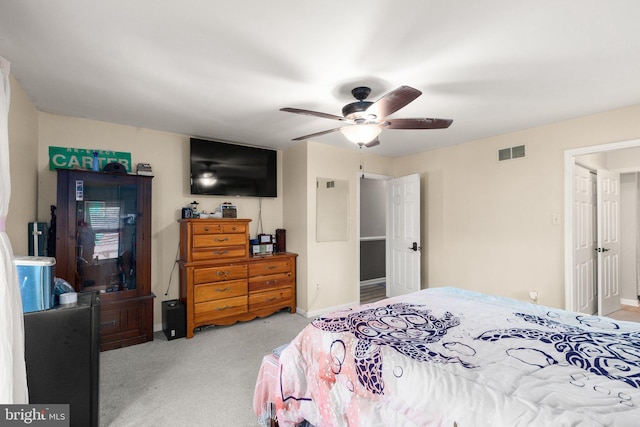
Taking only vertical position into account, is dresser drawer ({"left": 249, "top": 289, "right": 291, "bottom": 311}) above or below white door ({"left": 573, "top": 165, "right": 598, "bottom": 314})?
below

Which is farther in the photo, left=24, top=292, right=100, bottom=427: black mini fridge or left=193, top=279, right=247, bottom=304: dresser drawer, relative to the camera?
left=193, top=279, right=247, bottom=304: dresser drawer

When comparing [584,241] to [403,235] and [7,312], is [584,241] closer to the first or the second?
[403,235]

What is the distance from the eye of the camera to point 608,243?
12.8 feet

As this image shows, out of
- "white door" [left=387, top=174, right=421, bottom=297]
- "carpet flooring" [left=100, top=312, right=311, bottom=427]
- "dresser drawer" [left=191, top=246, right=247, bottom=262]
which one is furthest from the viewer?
"white door" [left=387, top=174, right=421, bottom=297]

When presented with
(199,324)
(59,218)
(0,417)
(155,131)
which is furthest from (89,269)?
(0,417)

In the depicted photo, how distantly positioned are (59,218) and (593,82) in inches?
187

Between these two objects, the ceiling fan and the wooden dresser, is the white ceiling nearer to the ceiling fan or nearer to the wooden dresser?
the ceiling fan

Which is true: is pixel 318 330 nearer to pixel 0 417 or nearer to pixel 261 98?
pixel 0 417

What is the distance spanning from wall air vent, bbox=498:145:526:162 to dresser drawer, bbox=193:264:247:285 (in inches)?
139

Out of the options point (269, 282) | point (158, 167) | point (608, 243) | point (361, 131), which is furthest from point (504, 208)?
point (158, 167)

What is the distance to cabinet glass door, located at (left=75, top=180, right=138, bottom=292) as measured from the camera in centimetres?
292

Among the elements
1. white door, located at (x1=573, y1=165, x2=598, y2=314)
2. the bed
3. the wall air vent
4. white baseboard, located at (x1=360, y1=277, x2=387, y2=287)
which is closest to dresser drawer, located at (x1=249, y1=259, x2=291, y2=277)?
the bed

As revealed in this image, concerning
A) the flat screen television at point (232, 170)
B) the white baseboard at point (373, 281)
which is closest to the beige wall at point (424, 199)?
the flat screen television at point (232, 170)

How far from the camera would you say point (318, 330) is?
173 centimetres
